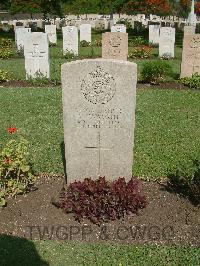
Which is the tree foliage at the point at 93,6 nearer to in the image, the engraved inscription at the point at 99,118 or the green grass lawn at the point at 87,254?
the engraved inscription at the point at 99,118

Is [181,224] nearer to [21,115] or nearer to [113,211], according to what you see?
[113,211]

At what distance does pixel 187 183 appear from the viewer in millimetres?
5750

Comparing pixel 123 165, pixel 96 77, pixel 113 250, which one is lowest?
pixel 113 250

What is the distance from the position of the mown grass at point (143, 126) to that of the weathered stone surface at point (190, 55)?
1709 mm

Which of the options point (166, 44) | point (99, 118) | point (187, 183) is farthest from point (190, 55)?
point (99, 118)

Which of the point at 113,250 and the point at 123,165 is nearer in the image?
the point at 113,250

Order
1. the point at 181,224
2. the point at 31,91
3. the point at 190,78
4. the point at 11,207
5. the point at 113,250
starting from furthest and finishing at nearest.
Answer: the point at 190,78 < the point at 31,91 < the point at 11,207 < the point at 181,224 < the point at 113,250

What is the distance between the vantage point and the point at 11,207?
17.9 feet

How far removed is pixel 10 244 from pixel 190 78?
10.3m

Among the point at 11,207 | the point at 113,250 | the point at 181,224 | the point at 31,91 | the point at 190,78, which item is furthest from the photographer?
the point at 190,78

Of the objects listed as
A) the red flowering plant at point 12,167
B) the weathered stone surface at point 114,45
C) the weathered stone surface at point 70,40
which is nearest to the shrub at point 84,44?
the weathered stone surface at point 70,40

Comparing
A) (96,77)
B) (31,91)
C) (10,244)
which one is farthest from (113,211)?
(31,91)

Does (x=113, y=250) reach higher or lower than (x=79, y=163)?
lower

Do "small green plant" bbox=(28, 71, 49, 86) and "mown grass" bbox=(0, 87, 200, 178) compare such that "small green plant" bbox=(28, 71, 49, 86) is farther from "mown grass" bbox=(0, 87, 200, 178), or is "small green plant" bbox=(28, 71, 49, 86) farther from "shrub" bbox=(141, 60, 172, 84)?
"shrub" bbox=(141, 60, 172, 84)
